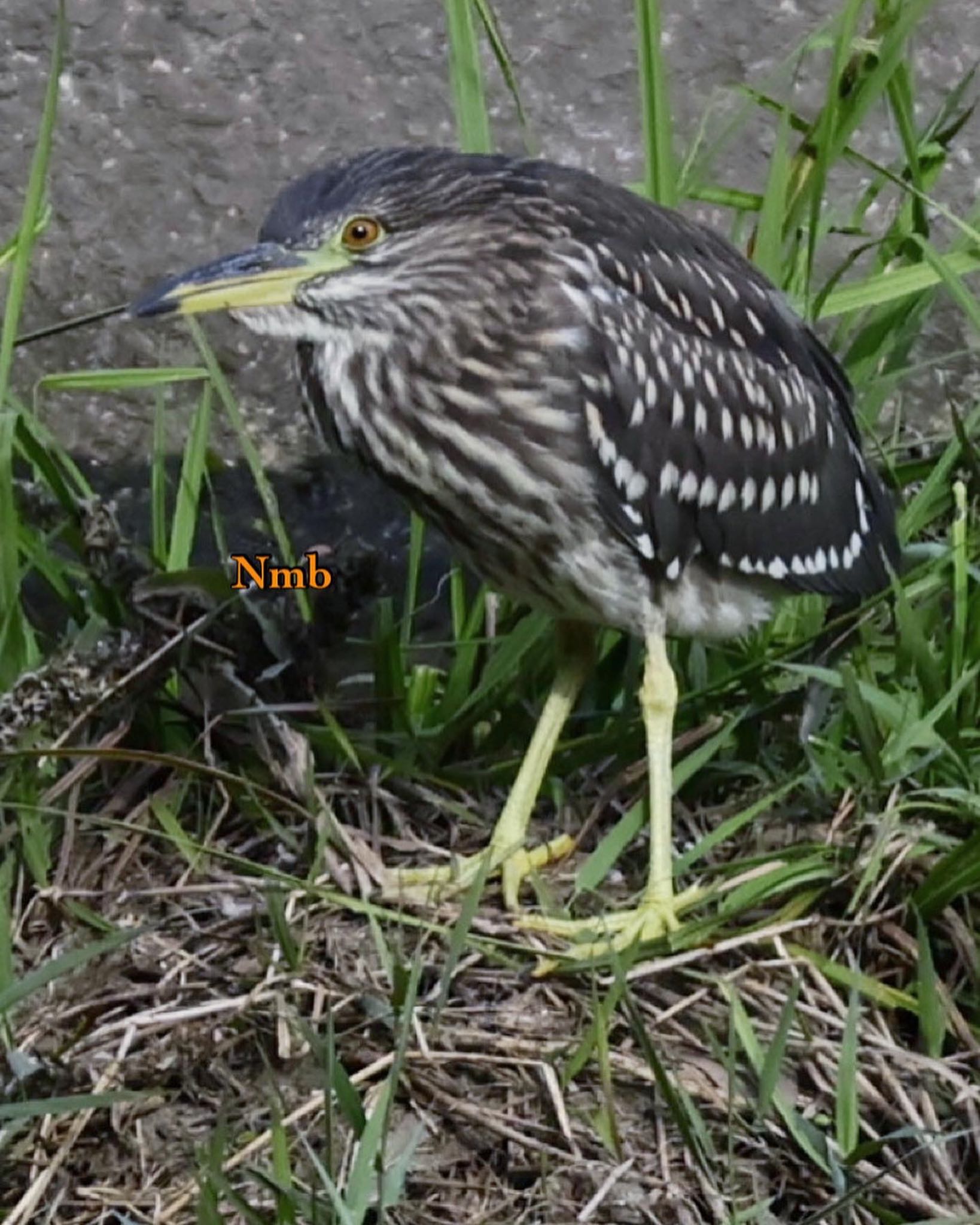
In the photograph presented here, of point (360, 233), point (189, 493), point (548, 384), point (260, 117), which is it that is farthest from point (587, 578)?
point (260, 117)

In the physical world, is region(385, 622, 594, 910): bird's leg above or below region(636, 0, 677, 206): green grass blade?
below

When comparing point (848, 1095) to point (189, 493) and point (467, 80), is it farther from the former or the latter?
point (467, 80)

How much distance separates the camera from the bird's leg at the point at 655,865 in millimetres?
2039

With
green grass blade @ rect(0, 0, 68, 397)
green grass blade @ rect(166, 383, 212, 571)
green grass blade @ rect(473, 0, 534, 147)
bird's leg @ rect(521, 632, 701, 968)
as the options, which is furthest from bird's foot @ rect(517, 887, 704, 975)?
green grass blade @ rect(473, 0, 534, 147)

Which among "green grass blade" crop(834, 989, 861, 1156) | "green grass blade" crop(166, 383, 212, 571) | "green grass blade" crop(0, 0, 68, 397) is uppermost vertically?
"green grass blade" crop(0, 0, 68, 397)

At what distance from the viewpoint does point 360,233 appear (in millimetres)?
1951

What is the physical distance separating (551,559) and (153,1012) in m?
0.59

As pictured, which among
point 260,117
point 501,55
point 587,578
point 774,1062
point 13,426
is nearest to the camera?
point 774,1062

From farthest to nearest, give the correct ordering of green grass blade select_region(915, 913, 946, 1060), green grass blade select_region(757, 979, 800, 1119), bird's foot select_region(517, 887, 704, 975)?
1. bird's foot select_region(517, 887, 704, 975)
2. green grass blade select_region(915, 913, 946, 1060)
3. green grass blade select_region(757, 979, 800, 1119)

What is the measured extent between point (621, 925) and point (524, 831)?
7.5 inches

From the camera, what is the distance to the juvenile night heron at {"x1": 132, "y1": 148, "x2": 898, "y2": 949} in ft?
6.43

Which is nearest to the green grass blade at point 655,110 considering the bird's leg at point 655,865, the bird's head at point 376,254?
the bird's head at point 376,254

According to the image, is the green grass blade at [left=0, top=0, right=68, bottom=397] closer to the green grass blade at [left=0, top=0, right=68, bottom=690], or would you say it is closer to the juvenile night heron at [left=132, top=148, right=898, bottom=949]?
the green grass blade at [left=0, top=0, right=68, bottom=690]

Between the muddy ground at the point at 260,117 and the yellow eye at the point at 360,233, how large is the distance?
730 mm
